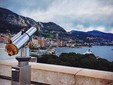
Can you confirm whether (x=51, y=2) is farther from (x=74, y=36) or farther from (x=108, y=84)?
(x=108, y=84)

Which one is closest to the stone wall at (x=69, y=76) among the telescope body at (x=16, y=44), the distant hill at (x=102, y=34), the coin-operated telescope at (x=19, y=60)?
the coin-operated telescope at (x=19, y=60)

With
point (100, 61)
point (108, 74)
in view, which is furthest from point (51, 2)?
point (108, 74)

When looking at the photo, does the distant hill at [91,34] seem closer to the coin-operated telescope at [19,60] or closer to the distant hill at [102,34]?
the distant hill at [102,34]

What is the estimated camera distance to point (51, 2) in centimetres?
344

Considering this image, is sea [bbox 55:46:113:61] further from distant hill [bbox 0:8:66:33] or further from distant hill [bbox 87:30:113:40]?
distant hill [bbox 0:8:66:33]

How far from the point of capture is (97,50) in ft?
8.43

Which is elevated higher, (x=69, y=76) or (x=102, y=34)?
(x=102, y=34)

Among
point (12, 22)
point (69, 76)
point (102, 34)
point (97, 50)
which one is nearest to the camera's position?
point (69, 76)

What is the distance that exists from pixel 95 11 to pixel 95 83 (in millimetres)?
1798

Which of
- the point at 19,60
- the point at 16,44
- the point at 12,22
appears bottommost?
the point at 19,60

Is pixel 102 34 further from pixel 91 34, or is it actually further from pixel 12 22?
pixel 12 22

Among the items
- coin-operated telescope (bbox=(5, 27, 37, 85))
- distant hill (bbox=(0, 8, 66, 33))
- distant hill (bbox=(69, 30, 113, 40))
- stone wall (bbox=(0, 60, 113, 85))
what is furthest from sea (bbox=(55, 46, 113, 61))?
coin-operated telescope (bbox=(5, 27, 37, 85))

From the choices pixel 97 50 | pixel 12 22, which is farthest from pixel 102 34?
pixel 12 22

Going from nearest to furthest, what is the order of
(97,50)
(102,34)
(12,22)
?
(97,50) → (102,34) → (12,22)
